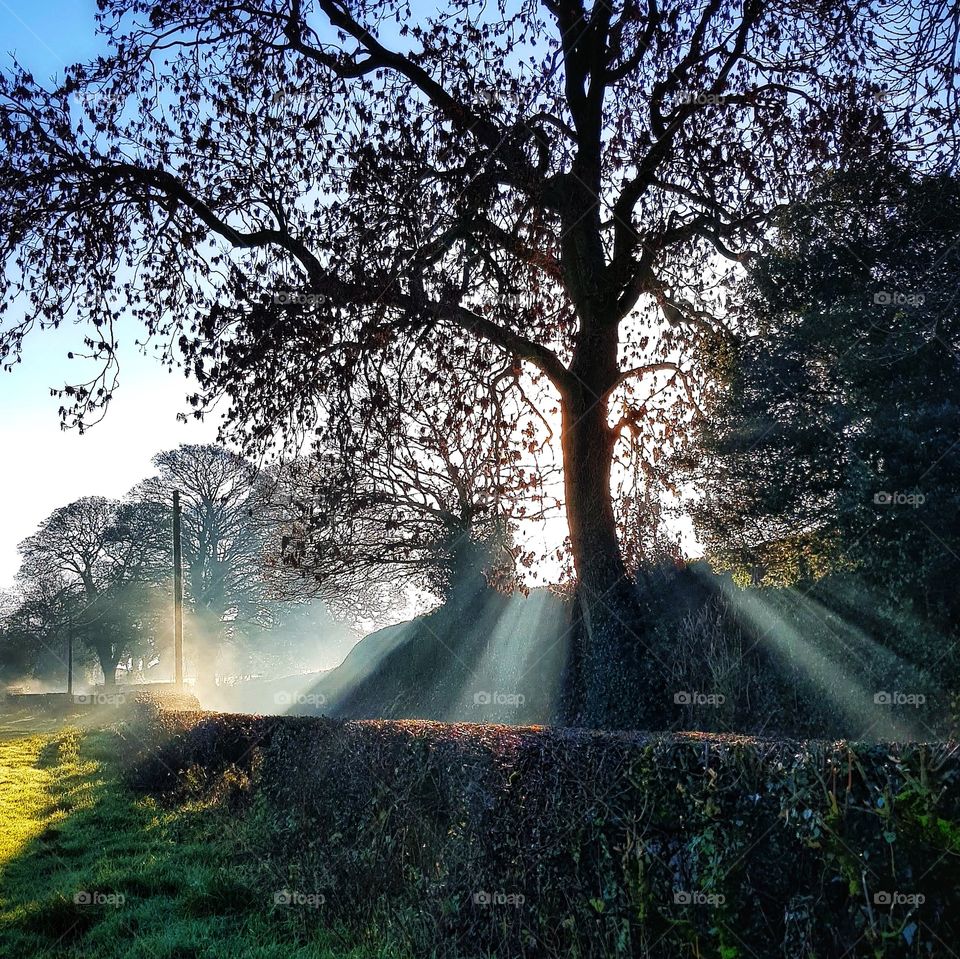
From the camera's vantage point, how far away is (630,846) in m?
4.39

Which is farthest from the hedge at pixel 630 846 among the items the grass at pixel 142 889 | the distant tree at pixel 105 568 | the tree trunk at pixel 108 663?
the tree trunk at pixel 108 663

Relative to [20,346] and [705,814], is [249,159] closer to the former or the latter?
[20,346]

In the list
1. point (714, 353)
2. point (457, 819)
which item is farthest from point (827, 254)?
point (457, 819)

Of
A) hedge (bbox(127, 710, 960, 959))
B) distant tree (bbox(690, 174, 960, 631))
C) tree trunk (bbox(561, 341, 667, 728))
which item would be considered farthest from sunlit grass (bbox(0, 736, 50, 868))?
distant tree (bbox(690, 174, 960, 631))

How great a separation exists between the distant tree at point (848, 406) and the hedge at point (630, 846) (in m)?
5.20

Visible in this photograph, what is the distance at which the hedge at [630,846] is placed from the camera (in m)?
3.56

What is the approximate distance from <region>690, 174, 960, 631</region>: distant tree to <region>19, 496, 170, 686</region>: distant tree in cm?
3368

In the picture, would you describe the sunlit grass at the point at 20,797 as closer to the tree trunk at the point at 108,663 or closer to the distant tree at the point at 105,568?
the distant tree at the point at 105,568

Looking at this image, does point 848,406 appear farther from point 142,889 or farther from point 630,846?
point 142,889

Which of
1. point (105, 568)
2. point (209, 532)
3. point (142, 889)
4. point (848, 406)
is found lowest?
point (142, 889)

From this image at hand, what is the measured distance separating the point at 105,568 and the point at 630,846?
42180 millimetres

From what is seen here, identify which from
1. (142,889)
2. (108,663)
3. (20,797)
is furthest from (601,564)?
(108,663)

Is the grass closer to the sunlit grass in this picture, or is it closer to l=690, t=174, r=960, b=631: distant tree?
the sunlit grass

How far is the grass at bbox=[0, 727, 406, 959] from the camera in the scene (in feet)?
18.7
